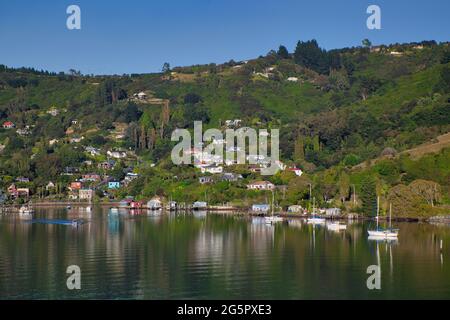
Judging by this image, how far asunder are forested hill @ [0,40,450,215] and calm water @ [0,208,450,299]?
29.7 metres

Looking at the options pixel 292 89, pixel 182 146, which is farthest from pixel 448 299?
pixel 292 89

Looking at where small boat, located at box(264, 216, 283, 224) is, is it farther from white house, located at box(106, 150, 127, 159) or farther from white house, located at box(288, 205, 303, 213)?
white house, located at box(106, 150, 127, 159)

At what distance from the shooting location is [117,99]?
437 feet

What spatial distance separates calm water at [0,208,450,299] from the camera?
2816cm

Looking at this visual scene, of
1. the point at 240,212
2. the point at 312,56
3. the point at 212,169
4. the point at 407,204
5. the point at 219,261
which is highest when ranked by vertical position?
the point at 312,56

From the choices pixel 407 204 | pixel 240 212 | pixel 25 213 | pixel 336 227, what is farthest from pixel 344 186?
pixel 25 213

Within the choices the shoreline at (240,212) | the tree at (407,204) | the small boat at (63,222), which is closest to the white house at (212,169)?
the shoreline at (240,212)

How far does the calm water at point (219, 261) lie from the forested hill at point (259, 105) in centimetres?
2971

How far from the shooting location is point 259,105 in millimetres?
119688

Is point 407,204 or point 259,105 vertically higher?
point 259,105

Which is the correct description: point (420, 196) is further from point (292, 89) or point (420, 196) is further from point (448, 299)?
point (292, 89)

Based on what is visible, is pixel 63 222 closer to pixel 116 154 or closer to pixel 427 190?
pixel 427 190

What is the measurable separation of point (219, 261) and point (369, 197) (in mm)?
26438

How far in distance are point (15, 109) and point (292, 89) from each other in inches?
1836
